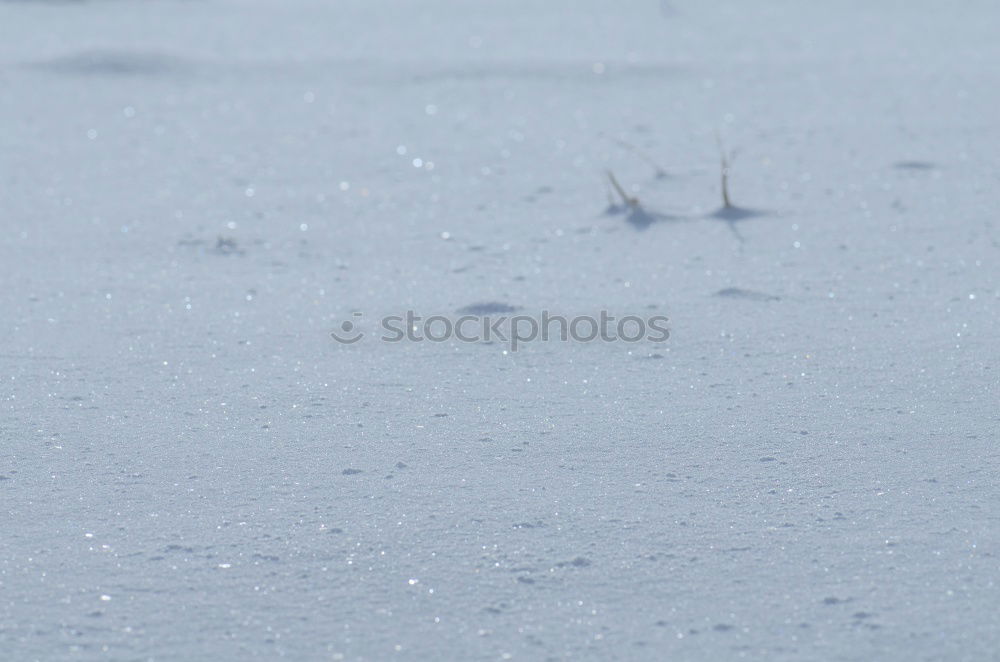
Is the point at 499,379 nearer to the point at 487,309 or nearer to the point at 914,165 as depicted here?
the point at 487,309

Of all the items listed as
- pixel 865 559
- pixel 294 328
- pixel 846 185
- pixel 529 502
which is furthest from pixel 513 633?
pixel 846 185

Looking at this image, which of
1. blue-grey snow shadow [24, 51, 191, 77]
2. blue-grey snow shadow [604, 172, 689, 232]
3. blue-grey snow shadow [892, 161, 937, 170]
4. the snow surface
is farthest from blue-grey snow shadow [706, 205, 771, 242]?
blue-grey snow shadow [24, 51, 191, 77]

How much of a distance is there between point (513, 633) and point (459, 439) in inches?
27.0

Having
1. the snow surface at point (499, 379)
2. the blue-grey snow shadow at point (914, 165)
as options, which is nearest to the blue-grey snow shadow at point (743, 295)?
the snow surface at point (499, 379)

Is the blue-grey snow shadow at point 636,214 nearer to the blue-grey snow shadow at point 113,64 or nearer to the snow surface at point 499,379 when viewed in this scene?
the snow surface at point 499,379

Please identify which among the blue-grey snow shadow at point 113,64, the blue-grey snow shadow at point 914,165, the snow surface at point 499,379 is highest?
the blue-grey snow shadow at point 113,64

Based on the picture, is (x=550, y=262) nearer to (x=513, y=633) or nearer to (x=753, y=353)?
(x=753, y=353)

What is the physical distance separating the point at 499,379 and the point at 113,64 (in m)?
4.28

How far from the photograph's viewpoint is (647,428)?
248cm

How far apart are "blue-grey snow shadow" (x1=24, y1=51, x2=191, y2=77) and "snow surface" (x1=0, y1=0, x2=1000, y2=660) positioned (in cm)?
36

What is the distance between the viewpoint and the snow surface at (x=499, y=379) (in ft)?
6.13

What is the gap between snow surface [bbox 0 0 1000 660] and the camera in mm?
1867

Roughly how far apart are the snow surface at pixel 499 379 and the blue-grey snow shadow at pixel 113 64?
36 centimetres

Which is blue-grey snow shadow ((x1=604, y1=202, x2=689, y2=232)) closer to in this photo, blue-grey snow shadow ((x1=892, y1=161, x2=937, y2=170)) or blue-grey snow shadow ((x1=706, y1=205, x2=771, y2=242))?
blue-grey snow shadow ((x1=706, y1=205, x2=771, y2=242))
